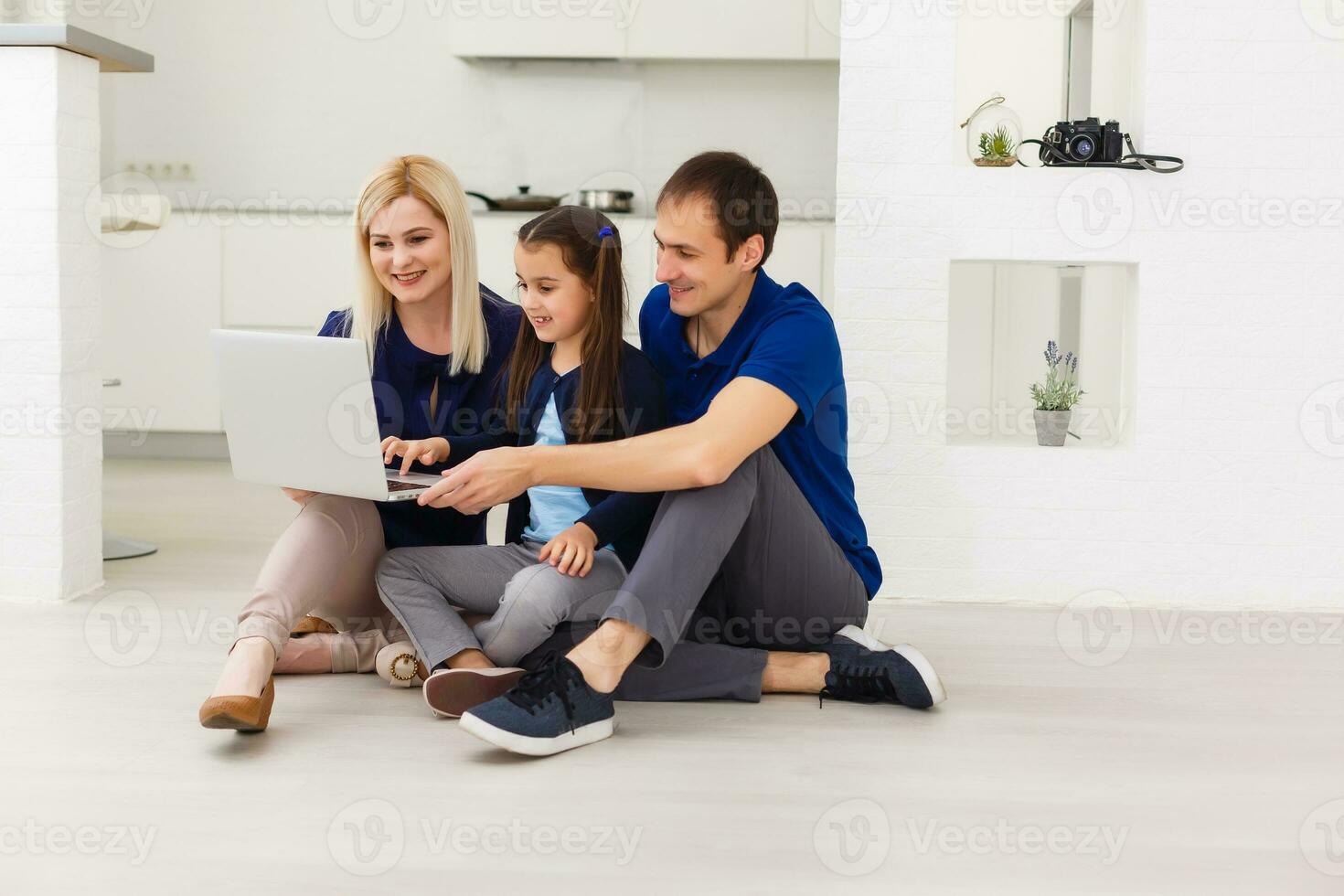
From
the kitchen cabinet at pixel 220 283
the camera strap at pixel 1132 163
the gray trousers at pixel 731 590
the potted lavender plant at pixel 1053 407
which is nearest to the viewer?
the gray trousers at pixel 731 590

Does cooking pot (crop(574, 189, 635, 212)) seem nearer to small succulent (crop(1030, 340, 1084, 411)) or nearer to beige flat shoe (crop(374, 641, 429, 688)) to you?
small succulent (crop(1030, 340, 1084, 411))

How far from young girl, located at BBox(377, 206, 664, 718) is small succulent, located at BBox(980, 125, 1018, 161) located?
3.76 ft

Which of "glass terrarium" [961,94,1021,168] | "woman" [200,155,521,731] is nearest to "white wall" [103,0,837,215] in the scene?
"glass terrarium" [961,94,1021,168]

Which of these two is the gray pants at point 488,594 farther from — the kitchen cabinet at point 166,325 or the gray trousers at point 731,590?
the kitchen cabinet at point 166,325

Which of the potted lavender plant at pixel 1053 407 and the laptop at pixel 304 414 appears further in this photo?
the potted lavender plant at pixel 1053 407

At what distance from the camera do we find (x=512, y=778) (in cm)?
165

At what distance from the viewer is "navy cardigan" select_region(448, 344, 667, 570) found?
1.93 m

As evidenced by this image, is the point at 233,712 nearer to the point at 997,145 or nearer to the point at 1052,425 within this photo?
the point at 1052,425

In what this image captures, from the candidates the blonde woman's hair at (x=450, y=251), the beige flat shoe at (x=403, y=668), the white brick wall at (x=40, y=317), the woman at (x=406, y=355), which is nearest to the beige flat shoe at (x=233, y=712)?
the woman at (x=406, y=355)

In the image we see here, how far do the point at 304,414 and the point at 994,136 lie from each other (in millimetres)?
1694

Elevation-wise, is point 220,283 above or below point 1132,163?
below

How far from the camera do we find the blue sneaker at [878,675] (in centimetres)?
195

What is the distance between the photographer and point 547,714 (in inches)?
67.6

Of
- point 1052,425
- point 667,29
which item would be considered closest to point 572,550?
point 1052,425
